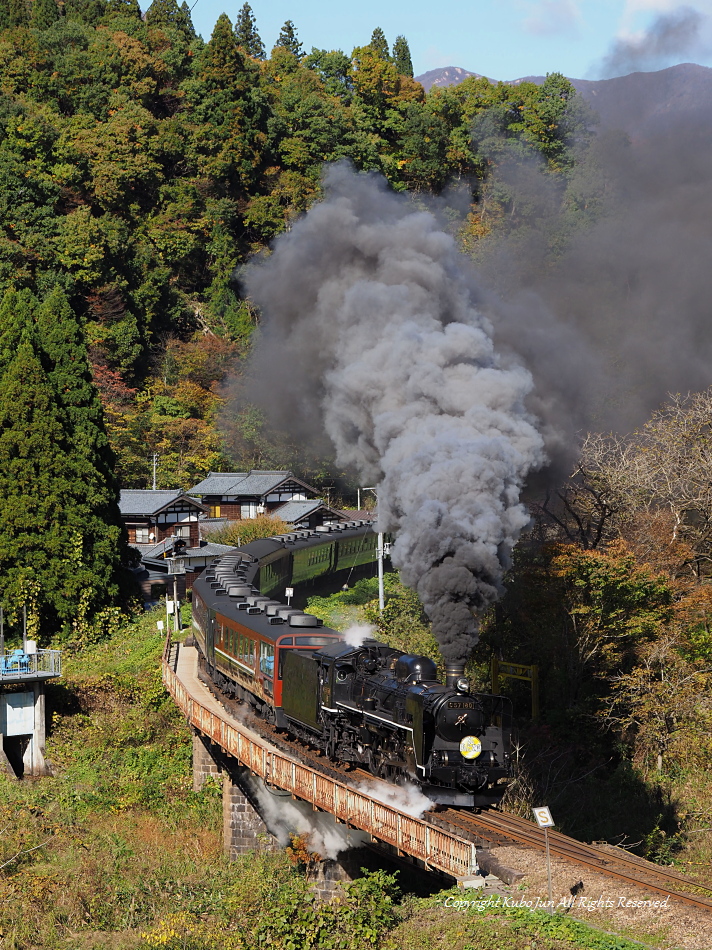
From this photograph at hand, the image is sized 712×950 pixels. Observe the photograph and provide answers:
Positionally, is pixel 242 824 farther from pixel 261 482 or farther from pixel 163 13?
pixel 163 13

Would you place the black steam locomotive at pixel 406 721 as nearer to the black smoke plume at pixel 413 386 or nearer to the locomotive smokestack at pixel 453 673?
the locomotive smokestack at pixel 453 673

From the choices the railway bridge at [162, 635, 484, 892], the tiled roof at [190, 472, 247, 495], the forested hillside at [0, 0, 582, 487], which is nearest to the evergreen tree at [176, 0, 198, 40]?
the forested hillside at [0, 0, 582, 487]

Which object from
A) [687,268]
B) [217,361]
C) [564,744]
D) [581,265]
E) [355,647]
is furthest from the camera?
[217,361]

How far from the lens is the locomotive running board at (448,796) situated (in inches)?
605

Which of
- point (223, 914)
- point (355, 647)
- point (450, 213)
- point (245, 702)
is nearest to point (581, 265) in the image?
point (450, 213)

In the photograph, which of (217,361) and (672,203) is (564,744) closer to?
(672,203)

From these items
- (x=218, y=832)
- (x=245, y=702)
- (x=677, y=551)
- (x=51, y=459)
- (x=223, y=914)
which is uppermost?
(x=51, y=459)

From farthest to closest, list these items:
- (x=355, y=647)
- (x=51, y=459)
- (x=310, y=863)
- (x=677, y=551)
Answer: (x=51, y=459) < (x=677, y=551) < (x=310, y=863) < (x=355, y=647)

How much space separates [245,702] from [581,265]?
1173 inches

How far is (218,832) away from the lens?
2488 cm

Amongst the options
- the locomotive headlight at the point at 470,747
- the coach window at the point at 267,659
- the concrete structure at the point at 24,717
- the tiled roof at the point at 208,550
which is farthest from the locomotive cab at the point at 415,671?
the tiled roof at the point at 208,550

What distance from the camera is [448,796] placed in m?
15.5

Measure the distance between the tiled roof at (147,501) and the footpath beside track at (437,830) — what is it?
27.6 m

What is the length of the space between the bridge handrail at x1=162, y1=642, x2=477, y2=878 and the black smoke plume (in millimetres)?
2866
